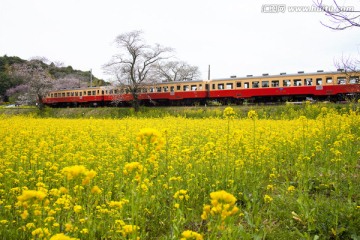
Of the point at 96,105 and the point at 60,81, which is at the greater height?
the point at 60,81

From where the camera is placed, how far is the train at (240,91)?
18266 mm

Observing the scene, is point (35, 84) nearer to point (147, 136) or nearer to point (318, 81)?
point (318, 81)

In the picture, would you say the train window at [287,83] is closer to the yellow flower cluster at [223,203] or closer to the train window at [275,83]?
the train window at [275,83]

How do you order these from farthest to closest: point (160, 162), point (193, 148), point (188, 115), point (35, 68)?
point (35, 68)
point (188, 115)
point (193, 148)
point (160, 162)

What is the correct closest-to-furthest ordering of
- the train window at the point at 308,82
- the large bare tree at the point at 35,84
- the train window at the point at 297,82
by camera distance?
the train window at the point at 308,82 → the train window at the point at 297,82 → the large bare tree at the point at 35,84

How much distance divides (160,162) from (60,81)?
3447 cm

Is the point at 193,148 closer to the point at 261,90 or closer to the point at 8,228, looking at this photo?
the point at 8,228

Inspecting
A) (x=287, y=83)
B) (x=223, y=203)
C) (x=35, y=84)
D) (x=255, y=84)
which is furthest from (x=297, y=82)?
(x=35, y=84)

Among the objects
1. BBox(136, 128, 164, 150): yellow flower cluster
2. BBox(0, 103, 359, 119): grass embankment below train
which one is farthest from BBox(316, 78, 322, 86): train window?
BBox(136, 128, 164, 150): yellow flower cluster

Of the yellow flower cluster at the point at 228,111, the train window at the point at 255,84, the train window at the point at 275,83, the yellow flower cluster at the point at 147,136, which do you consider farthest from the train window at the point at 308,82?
the yellow flower cluster at the point at 147,136

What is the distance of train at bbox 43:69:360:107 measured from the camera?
18266 millimetres

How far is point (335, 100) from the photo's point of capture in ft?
61.9

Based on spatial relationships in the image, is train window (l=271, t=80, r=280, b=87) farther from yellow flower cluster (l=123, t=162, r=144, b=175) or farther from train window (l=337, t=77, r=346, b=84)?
yellow flower cluster (l=123, t=162, r=144, b=175)

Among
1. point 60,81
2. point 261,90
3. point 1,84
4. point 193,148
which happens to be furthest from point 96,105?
point 1,84
